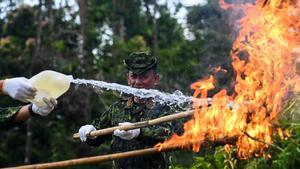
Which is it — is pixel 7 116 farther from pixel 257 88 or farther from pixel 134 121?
pixel 257 88

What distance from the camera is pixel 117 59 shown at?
17.7 metres

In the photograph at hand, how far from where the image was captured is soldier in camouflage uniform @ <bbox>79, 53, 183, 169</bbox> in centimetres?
454

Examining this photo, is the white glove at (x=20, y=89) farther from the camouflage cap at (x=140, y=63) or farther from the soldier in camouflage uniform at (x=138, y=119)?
the camouflage cap at (x=140, y=63)

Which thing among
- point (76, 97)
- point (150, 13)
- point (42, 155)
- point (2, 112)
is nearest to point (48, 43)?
point (76, 97)

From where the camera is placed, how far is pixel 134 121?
4715mm

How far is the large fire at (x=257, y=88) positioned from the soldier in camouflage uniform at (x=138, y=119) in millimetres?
397

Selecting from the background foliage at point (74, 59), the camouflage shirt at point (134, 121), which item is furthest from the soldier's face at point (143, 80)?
the background foliage at point (74, 59)

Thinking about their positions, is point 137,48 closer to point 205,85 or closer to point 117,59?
point 117,59

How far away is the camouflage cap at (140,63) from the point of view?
15.9ft

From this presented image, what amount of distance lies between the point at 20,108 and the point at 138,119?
3.26 ft

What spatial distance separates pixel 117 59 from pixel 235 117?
1403 cm

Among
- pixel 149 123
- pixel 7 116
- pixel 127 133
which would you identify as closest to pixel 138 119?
pixel 127 133

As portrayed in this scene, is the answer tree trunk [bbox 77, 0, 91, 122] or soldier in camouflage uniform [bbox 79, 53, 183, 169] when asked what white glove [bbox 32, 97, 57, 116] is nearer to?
soldier in camouflage uniform [bbox 79, 53, 183, 169]

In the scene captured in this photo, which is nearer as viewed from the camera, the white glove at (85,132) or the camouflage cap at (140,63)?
the white glove at (85,132)
